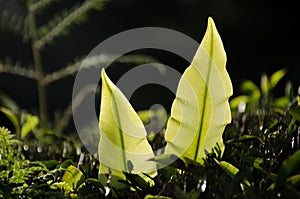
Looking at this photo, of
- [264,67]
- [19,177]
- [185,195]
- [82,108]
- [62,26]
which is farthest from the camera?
[264,67]

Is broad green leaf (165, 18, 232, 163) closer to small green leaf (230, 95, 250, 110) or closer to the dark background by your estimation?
small green leaf (230, 95, 250, 110)

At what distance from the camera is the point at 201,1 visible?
4.24 metres

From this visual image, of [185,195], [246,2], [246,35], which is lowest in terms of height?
[185,195]

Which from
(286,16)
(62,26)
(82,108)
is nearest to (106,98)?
(82,108)

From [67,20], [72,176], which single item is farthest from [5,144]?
[67,20]

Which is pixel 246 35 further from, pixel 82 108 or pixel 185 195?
pixel 185 195

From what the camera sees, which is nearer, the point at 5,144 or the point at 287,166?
the point at 287,166

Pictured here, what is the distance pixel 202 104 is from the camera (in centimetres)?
60

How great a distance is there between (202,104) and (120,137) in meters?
0.10

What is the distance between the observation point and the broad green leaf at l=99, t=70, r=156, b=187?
0.61 m

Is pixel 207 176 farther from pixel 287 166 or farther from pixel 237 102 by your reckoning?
pixel 237 102

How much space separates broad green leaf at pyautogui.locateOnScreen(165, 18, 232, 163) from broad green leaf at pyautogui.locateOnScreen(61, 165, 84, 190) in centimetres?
11

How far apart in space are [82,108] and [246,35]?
2873mm

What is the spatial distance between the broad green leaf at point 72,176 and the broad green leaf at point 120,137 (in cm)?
5
